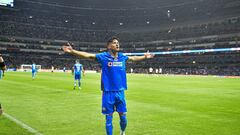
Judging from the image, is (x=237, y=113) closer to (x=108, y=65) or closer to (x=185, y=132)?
(x=185, y=132)

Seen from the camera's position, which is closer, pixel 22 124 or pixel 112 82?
pixel 112 82

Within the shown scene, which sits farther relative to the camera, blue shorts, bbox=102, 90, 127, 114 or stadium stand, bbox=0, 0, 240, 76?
stadium stand, bbox=0, 0, 240, 76

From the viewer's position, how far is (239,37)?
80.5 meters

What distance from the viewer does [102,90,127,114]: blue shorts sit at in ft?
24.4

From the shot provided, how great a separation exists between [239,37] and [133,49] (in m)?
38.1

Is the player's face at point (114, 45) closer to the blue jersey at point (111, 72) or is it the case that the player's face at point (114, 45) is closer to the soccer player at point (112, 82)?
the soccer player at point (112, 82)

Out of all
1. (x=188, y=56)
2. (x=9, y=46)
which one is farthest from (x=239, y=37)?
(x=9, y=46)

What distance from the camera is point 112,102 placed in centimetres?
746

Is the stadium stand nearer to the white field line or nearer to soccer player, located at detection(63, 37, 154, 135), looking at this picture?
the white field line

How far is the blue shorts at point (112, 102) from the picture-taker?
744 centimetres

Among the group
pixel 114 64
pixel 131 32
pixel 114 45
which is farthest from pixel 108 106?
pixel 131 32

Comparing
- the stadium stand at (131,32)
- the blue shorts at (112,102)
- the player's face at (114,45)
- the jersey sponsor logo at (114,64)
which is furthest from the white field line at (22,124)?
the stadium stand at (131,32)

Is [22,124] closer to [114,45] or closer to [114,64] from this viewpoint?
[114,64]

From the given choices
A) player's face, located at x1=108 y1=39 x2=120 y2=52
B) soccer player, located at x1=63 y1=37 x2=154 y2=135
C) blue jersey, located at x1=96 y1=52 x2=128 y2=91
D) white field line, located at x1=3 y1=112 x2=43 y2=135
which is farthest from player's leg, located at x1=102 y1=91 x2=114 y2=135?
white field line, located at x1=3 y1=112 x2=43 y2=135
